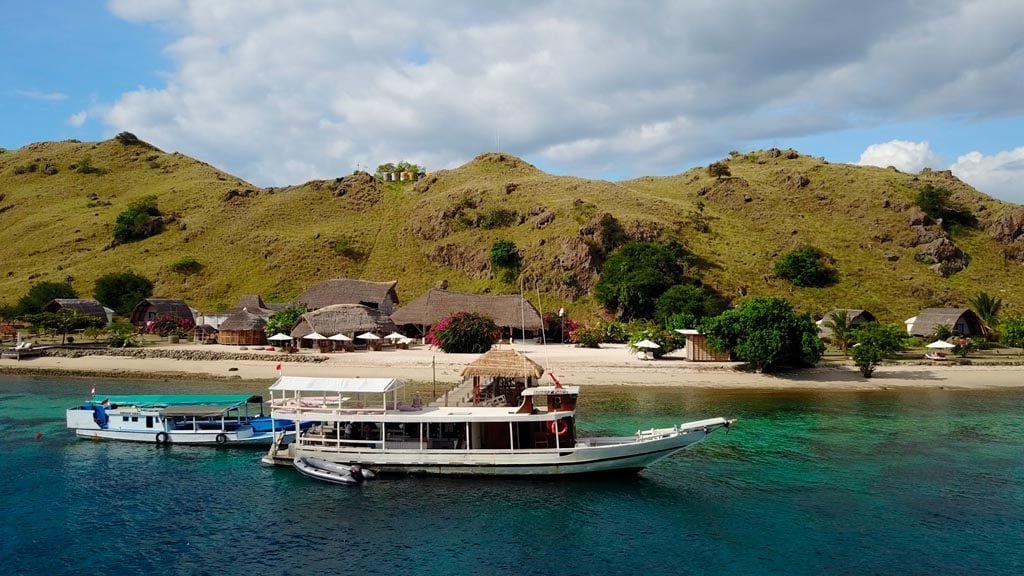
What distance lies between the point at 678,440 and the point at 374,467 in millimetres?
12675

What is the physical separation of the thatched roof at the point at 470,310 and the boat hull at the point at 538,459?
4280 centimetres

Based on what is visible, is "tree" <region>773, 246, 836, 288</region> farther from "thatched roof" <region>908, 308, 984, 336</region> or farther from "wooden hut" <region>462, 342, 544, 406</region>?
"wooden hut" <region>462, 342, 544, 406</region>

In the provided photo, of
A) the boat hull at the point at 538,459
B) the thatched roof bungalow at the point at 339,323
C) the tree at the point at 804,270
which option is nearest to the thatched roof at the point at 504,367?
the boat hull at the point at 538,459

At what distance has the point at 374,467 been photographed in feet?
96.6

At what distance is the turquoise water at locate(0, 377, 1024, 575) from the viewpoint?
2078 cm

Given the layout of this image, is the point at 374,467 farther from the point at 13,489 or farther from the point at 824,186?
the point at 824,186

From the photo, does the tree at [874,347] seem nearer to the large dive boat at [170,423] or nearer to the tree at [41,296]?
the large dive boat at [170,423]

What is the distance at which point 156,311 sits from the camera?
7938 cm

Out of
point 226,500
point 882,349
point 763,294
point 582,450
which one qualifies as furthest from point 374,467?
point 763,294

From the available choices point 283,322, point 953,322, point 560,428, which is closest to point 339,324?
point 283,322

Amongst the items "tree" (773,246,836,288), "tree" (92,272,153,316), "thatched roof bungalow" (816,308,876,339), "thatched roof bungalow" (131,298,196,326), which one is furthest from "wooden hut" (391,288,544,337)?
"tree" (92,272,153,316)

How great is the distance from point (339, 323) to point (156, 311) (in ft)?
89.1

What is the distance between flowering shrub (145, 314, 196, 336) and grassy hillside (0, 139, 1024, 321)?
15426 mm

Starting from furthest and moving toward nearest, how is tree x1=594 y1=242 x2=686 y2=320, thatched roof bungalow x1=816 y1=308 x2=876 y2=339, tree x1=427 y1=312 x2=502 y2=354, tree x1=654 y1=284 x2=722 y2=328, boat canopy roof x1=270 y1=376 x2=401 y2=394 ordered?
1. tree x1=594 y1=242 x2=686 y2=320
2. thatched roof bungalow x1=816 y1=308 x2=876 y2=339
3. tree x1=654 y1=284 x2=722 y2=328
4. tree x1=427 y1=312 x2=502 y2=354
5. boat canopy roof x1=270 y1=376 x2=401 y2=394
